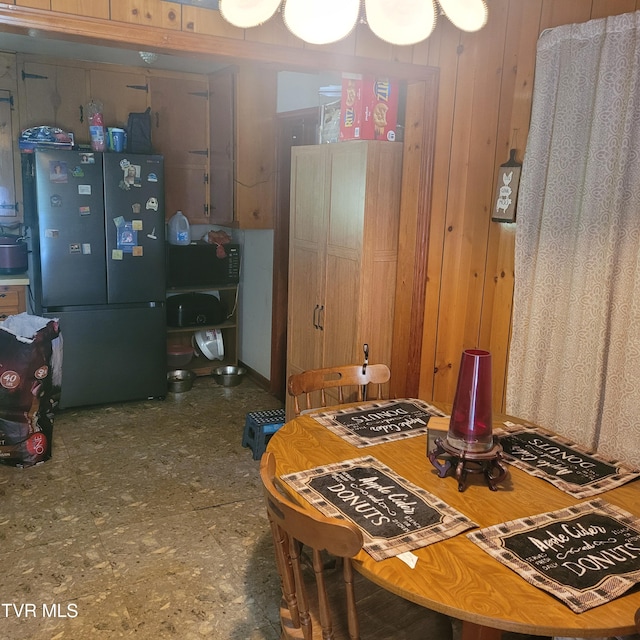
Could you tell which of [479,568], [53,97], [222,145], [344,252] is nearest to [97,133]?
[53,97]

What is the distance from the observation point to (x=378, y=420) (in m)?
2.24

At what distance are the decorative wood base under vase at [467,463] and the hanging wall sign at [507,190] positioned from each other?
1292 mm

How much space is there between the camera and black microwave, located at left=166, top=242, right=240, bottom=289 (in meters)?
4.77

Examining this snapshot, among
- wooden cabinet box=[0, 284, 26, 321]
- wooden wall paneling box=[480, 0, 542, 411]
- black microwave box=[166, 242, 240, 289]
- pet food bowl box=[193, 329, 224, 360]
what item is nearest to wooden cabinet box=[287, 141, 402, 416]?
wooden wall paneling box=[480, 0, 542, 411]

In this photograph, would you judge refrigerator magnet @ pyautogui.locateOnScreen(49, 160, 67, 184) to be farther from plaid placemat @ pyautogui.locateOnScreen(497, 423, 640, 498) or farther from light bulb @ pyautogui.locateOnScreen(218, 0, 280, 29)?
plaid placemat @ pyautogui.locateOnScreen(497, 423, 640, 498)

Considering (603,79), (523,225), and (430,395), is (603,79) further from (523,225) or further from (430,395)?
(430,395)

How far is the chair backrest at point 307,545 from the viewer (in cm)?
131

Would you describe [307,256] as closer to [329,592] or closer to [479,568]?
[329,592]

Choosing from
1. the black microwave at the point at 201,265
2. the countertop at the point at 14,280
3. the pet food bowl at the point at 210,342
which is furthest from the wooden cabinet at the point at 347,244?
the countertop at the point at 14,280

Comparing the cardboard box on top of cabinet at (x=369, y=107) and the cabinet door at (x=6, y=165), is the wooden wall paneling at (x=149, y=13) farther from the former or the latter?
the cabinet door at (x=6, y=165)

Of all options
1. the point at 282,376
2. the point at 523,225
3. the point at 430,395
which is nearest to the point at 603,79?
the point at 523,225

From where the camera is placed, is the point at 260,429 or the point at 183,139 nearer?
the point at 260,429

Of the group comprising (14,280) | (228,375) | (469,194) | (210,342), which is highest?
(469,194)

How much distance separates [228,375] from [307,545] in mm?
3557
